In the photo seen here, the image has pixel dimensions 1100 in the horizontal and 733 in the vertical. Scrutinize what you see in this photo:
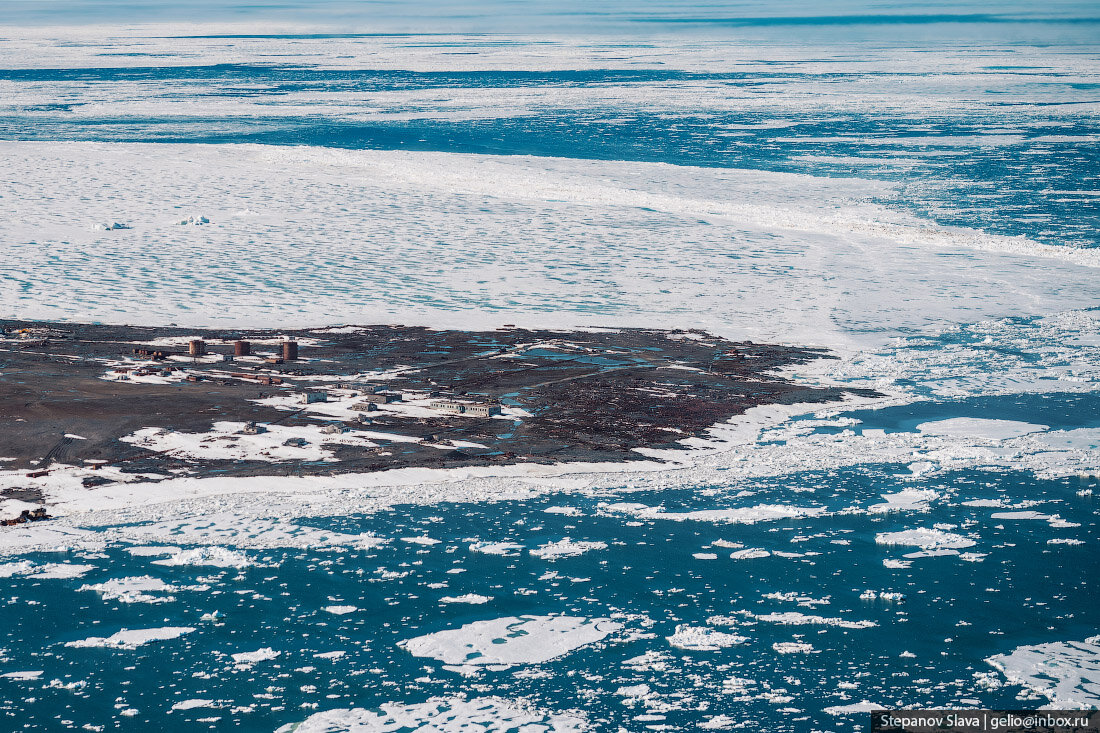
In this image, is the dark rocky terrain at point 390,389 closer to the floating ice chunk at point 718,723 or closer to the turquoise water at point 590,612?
the turquoise water at point 590,612

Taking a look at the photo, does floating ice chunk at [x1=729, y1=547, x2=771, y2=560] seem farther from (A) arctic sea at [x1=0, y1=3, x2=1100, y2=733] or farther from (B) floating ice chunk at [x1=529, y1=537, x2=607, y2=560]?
(B) floating ice chunk at [x1=529, y1=537, x2=607, y2=560]

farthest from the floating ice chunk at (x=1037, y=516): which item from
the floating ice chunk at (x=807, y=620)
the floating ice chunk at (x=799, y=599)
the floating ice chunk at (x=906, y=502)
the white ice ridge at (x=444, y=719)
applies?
the white ice ridge at (x=444, y=719)

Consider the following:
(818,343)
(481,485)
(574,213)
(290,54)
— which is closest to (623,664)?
(481,485)

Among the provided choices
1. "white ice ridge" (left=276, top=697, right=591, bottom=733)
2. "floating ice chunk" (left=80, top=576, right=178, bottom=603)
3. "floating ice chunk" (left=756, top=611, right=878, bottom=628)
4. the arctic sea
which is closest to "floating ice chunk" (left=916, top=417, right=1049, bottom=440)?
the arctic sea

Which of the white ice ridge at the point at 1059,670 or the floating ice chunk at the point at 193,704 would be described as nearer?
the floating ice chunk at the point at 193,704

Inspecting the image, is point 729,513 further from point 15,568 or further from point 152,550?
point 15,568

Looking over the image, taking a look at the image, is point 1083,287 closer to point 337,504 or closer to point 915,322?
point 915,322

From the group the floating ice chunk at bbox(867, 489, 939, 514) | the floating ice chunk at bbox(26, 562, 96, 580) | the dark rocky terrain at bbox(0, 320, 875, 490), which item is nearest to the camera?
the floating ice chunk at bbox(26, 562, 96, 580)
